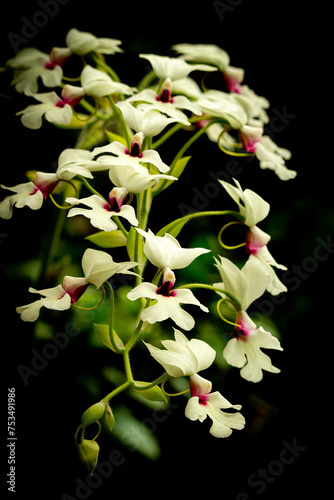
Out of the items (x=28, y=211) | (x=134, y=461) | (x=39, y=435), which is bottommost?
(x=134, y=461)

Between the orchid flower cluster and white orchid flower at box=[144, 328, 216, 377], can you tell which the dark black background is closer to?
the orchid flower cluster

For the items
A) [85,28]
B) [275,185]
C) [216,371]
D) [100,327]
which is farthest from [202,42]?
[100,327]

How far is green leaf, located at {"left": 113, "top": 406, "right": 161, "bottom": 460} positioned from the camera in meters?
1.07

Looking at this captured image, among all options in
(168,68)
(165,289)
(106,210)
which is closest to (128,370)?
(165,289)

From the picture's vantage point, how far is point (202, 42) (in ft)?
5.31

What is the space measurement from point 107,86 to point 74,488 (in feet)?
2.78

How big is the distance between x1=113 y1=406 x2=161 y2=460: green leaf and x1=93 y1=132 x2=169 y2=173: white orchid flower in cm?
63

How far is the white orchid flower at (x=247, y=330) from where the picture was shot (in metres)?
0.75

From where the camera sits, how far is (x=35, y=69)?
969 mm

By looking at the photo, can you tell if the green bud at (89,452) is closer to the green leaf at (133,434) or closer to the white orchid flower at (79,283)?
the white orchid flower at (79,283)

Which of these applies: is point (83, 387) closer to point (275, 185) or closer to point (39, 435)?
point (39, 435)

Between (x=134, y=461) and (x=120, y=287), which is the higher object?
(x=120, y=287)

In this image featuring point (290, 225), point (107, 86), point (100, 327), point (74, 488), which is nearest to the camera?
point (100, 327)

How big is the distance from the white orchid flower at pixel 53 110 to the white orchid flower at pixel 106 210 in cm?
20
